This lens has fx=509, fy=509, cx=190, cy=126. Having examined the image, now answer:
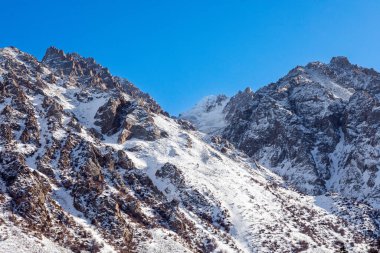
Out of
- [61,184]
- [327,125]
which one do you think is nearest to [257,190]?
[61,184]

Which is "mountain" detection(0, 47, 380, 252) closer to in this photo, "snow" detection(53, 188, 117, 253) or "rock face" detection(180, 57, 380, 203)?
"snow" detection(53, 188, 117, 253)

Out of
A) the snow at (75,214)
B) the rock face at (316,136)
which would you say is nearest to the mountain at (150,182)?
the snow at (75,214)

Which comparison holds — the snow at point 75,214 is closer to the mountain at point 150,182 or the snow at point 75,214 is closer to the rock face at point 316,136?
the mountain at point 150,182

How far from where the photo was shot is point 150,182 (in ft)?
311

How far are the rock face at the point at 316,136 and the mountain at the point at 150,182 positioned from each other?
2.02 ft

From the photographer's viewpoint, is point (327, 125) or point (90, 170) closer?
point (90, 170)

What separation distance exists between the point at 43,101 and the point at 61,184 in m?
41.2

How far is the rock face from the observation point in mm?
136875

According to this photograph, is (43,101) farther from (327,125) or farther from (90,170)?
(327,125)

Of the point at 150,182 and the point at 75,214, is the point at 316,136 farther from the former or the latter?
the point at 75,214

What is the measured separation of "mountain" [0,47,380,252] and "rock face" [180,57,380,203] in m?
0.62

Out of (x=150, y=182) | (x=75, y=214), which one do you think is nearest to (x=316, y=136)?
A: (x=150, y=182)

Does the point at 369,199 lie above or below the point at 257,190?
above

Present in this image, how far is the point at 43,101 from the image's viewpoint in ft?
389
